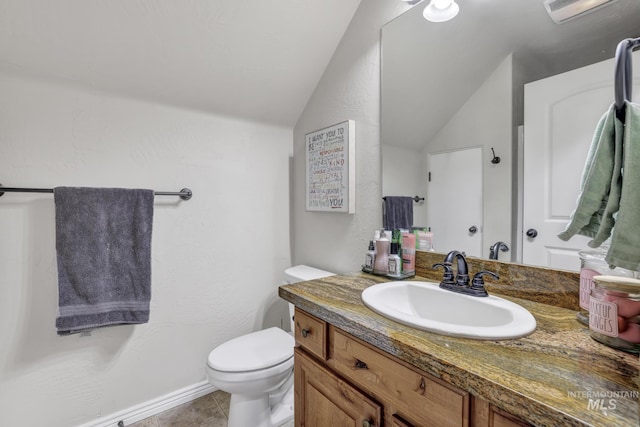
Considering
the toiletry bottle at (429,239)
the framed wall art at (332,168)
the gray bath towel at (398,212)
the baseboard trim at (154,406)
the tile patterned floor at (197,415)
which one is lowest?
the tile patterned floor at (197,415)

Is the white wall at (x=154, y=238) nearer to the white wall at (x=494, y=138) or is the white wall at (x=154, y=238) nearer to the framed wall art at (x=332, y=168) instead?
the framed wall art at (x=332, y=168)

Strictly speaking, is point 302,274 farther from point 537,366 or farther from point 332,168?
point 537,366

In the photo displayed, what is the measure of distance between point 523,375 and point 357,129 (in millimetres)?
1301

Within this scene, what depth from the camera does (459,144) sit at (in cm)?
118

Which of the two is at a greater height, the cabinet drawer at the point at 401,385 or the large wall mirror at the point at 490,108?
the large wall mirror at the point at 490,108

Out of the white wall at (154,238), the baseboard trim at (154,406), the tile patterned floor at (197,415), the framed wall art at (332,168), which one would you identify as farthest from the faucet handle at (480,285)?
the baseboard trim at (154,406)

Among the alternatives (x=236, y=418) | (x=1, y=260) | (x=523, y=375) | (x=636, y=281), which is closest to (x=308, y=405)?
(x=236, y=418)

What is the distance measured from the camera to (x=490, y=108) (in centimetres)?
108

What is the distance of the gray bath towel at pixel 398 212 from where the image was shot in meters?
1.36

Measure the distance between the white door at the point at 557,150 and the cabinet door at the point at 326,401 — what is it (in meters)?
0.73

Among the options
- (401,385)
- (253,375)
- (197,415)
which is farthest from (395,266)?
(197,415)

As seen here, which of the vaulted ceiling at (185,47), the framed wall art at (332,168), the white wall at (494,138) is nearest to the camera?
the white wall at (494,138)

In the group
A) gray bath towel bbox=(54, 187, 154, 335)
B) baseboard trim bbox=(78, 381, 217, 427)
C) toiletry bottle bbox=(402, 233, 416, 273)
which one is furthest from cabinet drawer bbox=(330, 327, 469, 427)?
baseboard trim bbox=(78, 381, 217, 427)

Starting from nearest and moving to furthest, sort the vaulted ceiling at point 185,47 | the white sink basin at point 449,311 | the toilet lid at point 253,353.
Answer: the white sink basin at point 449,311 → the vaulted ceiling at point 185,47 → the toilet lid at point 253,353
